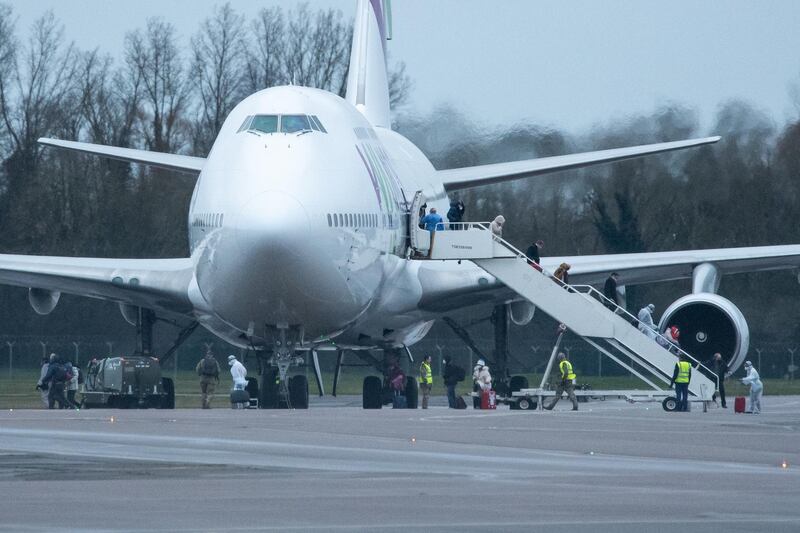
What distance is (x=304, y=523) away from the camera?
355 inches

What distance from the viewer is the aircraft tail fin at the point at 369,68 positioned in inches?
1293

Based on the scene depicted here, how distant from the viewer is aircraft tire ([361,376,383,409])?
27922 millimetres

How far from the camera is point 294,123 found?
23734 millimetres

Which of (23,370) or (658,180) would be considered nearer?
(658,180)

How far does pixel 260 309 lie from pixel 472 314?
1790cm

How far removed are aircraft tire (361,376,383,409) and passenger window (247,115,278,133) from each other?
583 centimetres

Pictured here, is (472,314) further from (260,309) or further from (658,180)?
(260,309)

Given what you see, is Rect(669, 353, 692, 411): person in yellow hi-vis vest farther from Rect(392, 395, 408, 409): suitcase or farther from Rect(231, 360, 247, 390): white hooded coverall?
Rect(231, 360, 247, 390): white hooded coverall

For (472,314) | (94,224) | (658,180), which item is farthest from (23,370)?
(658,180)

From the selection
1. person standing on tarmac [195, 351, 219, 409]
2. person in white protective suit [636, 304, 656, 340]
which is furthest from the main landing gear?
person in white protective suit [636, 304, 656, 340]

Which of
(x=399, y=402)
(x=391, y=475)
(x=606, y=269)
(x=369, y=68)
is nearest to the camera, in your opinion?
(x=391, y=475)

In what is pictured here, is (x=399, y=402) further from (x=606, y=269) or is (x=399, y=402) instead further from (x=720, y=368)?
(x=720, y=368)

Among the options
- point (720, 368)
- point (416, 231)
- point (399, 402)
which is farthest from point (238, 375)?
point (720, 368)

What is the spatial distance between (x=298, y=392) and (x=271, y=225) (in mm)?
4134
